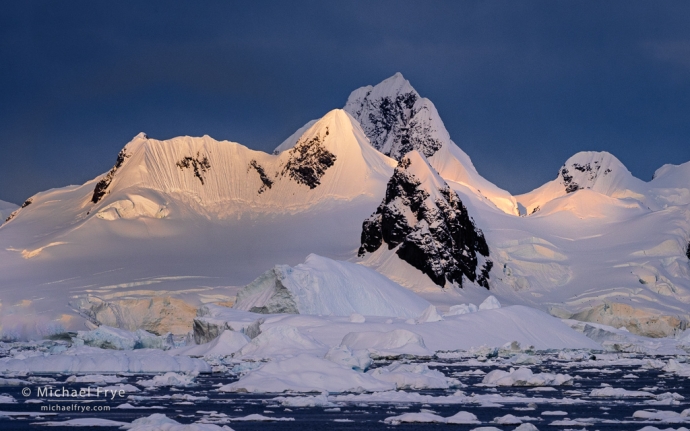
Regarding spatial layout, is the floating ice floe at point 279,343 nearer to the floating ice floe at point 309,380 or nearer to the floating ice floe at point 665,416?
the floating ice floe at point 309,380

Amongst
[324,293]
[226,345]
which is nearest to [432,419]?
[226,345]

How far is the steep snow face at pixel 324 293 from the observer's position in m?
75.8

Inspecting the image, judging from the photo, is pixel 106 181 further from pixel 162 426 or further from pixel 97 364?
pixel 162 426

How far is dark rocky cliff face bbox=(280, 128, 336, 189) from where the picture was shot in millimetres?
172750

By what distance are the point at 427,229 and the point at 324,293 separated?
6631 centimetres

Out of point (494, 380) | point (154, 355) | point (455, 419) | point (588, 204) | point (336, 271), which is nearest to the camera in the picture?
point (455, 419)

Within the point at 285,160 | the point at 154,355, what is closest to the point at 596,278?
the point at 285,160

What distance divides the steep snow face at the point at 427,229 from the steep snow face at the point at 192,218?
7.12 metres

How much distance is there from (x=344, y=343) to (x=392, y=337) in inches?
112

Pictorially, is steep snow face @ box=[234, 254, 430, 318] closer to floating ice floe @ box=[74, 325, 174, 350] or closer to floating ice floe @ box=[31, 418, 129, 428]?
floating ice floe @ box=[74, 325, 174, 350]

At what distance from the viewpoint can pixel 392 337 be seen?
188 ft

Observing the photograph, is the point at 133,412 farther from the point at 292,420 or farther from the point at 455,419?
the point at 455,419

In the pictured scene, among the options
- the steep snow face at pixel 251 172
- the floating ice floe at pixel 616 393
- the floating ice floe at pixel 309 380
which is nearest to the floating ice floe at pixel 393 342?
the floating ice floe at pixel 309 380

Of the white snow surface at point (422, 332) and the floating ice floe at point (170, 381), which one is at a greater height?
the white snow surface at point (422, 332)
